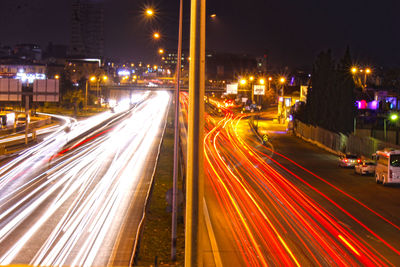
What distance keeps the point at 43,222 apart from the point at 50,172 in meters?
11.0

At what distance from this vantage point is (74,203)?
19625 mm

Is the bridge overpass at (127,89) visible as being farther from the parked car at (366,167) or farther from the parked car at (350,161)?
the parked car at (366,167)

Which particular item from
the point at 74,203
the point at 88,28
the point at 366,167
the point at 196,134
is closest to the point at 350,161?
the point at 366,167

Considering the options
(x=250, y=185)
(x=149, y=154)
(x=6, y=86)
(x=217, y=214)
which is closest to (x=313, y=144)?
(x=149, y=154)

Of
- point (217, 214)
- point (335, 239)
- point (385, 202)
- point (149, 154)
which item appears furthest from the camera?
point (149, 154)

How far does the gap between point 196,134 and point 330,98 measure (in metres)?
45.7

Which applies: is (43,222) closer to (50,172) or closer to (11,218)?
(11,218)

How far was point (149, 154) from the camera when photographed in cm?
3688

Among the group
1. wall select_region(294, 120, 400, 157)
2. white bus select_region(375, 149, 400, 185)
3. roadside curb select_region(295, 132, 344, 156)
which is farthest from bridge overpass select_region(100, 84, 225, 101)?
white bus select_region(375, 149, 400, 185)

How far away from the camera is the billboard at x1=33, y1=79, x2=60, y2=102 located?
39.5 m

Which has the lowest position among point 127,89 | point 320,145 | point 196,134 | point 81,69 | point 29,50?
point 320,145

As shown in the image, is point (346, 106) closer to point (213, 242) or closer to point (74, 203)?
point (74, 203)

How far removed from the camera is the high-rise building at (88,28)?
552 ft

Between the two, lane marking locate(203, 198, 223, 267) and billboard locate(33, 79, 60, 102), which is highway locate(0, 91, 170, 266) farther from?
billboard locate(33, 79, 60, 102)
